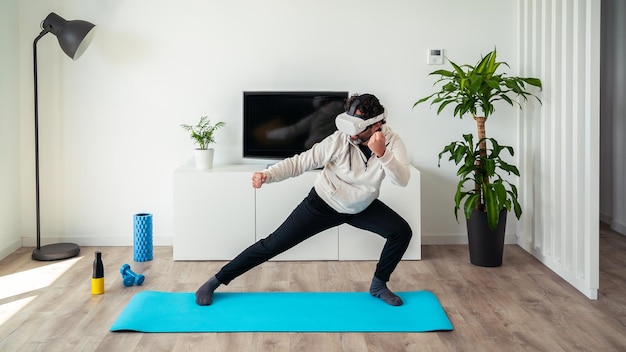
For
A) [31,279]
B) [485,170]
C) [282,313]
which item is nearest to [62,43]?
[31,279]

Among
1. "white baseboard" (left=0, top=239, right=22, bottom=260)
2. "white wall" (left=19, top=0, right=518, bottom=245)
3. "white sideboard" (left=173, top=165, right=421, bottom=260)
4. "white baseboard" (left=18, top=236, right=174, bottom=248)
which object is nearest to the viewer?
"white sideboard" (left=173, top=165, right=421, bottom=260)

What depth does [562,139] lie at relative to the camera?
396 centimetres

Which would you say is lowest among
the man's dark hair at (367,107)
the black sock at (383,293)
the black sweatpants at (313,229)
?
the black sock at (383,293)

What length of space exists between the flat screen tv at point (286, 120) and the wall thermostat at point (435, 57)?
2.35 ft

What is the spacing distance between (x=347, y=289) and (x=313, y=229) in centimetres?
60

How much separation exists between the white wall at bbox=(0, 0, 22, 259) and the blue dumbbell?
122 cm

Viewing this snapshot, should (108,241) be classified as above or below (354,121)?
below

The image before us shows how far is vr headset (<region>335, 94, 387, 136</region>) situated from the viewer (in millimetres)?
3199

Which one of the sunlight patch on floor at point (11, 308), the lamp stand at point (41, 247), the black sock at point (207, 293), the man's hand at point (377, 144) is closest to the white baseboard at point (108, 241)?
the lamp stand at point (41, 247)

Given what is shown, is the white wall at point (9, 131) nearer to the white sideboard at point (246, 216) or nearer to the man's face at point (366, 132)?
the white sideboard at point (246, 216)

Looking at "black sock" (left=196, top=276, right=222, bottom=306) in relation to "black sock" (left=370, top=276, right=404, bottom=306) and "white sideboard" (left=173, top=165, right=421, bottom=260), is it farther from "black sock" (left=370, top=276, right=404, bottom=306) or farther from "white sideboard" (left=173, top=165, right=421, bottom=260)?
"white sideboard" (left=173, top=165, right=421, bottom=260)

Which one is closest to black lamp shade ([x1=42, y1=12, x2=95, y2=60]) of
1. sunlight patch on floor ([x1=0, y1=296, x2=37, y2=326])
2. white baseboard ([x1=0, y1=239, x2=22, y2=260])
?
white baseboard ([x1=0, y1=239, x2=22, y2=260])

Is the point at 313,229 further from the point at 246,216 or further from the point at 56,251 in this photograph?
the point at 56,251

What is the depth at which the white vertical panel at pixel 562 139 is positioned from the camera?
11.7 feet
